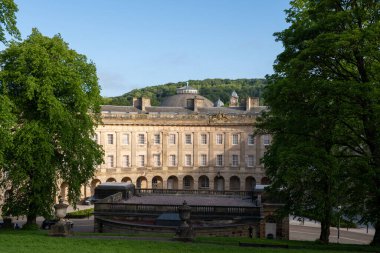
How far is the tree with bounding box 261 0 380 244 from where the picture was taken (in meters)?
18.9

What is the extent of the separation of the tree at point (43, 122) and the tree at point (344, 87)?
13.6 metres

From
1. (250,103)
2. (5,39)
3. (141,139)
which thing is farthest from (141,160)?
(5,39)

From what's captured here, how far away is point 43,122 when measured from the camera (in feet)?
95.6

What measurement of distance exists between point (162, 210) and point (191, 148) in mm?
34701

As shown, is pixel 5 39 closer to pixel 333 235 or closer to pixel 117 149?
pixel 333 235

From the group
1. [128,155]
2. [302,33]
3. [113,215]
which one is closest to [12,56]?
[113,215]

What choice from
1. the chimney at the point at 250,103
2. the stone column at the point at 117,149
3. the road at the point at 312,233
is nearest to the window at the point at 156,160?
the stone column at the point at 117,149

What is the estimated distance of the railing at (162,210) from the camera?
32.3 m

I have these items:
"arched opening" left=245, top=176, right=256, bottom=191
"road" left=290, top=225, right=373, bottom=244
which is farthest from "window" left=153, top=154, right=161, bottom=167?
"road" left=290, top=225, right=373, bottom=244

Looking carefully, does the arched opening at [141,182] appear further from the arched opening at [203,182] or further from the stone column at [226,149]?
the stone column at [226,149]

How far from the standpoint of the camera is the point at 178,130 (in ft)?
220

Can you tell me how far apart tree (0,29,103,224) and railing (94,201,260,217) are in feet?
8.98

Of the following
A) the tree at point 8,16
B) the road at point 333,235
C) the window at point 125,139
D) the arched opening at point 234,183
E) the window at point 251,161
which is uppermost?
the tree at point 8,16

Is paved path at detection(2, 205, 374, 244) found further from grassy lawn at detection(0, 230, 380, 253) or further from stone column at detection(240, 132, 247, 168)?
stone column at detection(240, 132, 247, 168)
